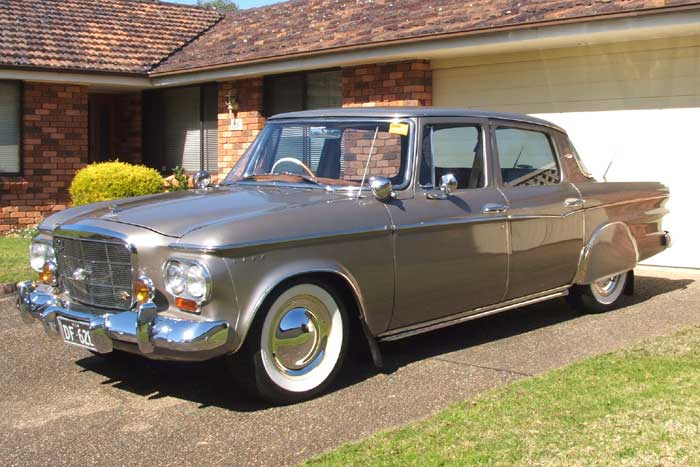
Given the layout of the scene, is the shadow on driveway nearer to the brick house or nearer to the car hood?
the car hood

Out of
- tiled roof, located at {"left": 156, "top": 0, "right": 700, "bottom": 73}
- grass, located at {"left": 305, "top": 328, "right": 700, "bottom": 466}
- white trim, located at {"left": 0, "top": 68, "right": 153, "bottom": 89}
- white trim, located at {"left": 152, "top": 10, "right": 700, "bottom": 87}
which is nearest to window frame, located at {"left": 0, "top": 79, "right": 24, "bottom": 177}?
white trim, located at {"left": 0, "top": 68, "right": 153, "bottom": 89}

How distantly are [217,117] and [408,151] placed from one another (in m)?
10.6

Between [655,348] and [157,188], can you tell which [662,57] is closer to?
[655,348]

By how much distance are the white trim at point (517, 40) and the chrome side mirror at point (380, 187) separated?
4767 millimetres

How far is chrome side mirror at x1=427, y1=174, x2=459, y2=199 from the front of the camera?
19.3ft

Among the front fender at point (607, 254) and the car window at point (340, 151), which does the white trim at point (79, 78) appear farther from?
the front fender at point (607, 254)

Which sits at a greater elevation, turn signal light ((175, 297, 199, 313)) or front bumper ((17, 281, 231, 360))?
turn signal light ((175, 297, 199, 313))

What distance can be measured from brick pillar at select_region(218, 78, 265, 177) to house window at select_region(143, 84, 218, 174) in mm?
559

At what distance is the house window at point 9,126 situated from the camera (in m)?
15.1

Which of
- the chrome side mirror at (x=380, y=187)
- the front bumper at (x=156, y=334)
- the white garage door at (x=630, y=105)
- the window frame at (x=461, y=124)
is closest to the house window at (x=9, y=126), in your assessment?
the white garage door at (x=630, y=105)

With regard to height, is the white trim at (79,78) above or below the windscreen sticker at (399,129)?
above

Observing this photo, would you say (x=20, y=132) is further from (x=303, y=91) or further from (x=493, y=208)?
(x=493, y=208)

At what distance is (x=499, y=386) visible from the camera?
5395mm

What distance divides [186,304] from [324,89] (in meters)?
9.49
